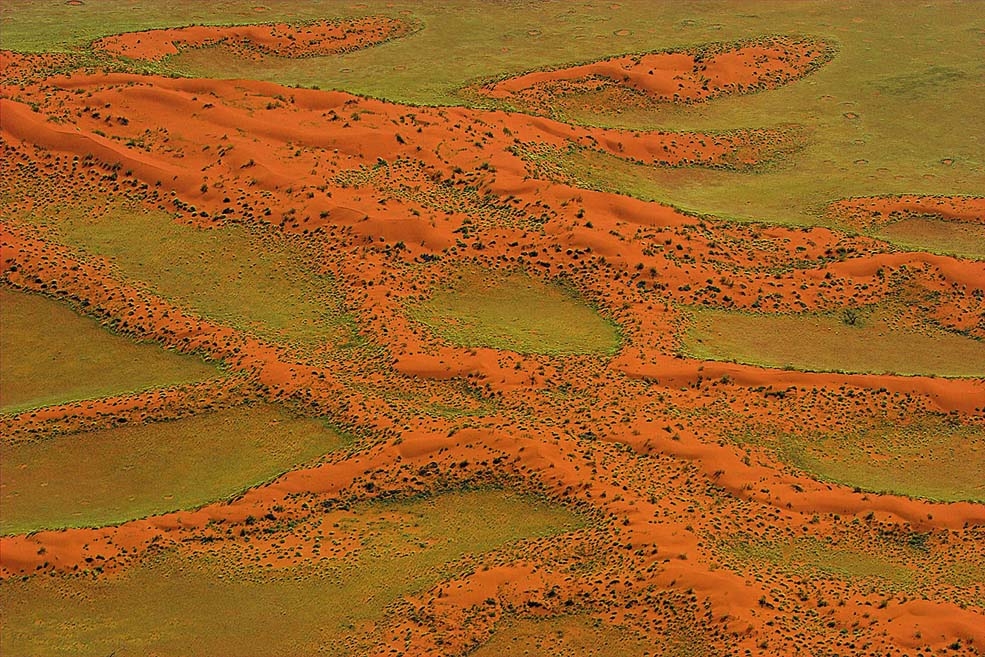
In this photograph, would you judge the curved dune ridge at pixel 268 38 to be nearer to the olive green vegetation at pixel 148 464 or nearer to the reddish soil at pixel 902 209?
the olive green vegetation at pixel 148 464

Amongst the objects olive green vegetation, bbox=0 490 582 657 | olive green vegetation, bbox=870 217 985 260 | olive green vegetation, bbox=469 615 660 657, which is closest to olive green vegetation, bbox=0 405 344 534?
olive green vegetation, bbox=0 490 582 657

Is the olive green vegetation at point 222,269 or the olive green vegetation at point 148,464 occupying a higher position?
the olive green vegetation at point 222,269

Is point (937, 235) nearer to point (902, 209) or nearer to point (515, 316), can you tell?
point (902, 209)

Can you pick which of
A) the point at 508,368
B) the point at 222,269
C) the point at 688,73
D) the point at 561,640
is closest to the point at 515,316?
the point at 508,368

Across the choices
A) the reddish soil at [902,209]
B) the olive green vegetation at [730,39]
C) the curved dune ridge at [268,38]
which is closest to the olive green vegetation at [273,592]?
the olive green vegetation at [730,39]

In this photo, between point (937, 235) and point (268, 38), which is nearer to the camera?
point (937, 235)

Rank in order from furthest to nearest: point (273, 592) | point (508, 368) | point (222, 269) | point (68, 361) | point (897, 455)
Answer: point (222, 269) → point (68, 361) → point (508, 368) → point (897, 455) → point (273, 592)

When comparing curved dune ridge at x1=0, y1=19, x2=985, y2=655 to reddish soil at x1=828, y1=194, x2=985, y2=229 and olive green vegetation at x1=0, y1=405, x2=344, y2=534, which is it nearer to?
reddish soil at x1=828, y1=194, x2=985, y2=229
